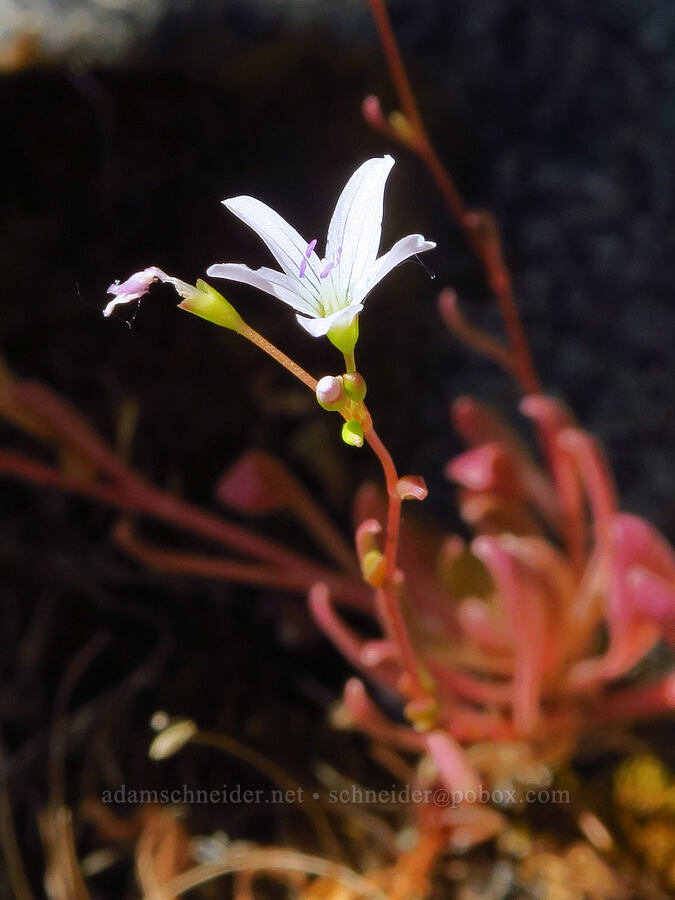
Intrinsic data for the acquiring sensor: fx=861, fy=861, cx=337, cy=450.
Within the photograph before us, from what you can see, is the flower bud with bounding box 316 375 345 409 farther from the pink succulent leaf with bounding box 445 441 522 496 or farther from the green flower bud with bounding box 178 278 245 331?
the pink succulent leaf with bounding box 445 441 522 496

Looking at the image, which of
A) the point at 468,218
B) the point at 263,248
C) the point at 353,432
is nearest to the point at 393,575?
the point at 353,432

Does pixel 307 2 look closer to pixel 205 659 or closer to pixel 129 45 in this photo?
pixel 129 45

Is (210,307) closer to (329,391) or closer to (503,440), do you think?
(329,391)

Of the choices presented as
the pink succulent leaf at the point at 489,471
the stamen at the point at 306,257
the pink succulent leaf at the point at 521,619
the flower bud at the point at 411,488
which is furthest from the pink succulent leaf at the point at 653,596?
the stamen at the point at 306,257

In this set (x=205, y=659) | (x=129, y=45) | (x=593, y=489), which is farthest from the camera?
(x=129, y=45)

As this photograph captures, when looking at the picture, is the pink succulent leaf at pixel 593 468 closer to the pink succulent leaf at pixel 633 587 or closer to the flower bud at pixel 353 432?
the pink succulent leaf at pixel 633 587

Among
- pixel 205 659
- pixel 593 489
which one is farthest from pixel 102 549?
pixel 593 489
